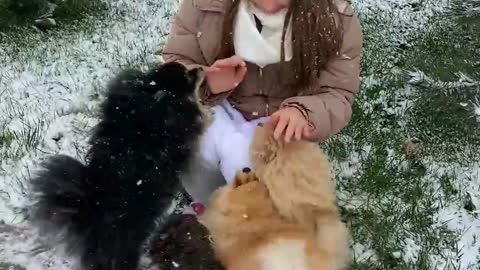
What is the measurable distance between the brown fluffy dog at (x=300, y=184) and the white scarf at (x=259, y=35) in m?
0.42

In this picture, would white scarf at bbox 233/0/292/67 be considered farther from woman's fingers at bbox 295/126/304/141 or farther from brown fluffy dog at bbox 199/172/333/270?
brown fluffy dog at bbox 199/172/333/270

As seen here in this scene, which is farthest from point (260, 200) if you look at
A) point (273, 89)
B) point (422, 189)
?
point (422, 189)

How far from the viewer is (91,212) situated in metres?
2.13

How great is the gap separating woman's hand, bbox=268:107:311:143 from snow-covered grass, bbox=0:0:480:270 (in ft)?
2.17

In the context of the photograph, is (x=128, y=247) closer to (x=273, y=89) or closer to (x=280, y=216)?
(x=280, y=216)

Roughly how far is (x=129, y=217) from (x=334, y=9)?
1161mm

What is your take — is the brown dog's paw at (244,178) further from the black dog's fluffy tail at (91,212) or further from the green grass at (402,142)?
the green grass at (402,142)

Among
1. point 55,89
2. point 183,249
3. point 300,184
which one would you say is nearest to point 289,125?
point 300,184

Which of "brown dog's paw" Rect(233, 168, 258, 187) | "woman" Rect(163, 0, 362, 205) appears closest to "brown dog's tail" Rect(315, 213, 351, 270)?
"brown dog's paw" Rect(233, 168, 258, 187)

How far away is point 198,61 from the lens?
274 cm

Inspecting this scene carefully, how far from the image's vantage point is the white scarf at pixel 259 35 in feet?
8.27

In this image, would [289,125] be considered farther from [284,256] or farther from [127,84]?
[127,84]

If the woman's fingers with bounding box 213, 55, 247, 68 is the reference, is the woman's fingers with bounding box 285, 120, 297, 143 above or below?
below

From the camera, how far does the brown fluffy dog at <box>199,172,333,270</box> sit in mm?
2066
